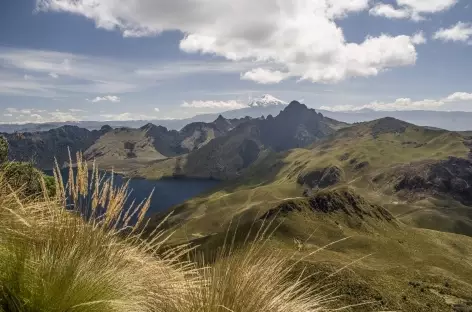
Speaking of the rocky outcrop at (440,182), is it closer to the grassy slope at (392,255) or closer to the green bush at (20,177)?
the grassy slope at (392,255)

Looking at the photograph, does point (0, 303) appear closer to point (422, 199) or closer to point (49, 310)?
point (49, 310)

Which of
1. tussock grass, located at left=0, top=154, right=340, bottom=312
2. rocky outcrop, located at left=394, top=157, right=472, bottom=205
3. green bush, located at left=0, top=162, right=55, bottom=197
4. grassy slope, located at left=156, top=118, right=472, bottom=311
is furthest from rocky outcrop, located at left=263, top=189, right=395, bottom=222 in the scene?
rocky outcrop, located at left=394, top=157, right=472, bottom=205

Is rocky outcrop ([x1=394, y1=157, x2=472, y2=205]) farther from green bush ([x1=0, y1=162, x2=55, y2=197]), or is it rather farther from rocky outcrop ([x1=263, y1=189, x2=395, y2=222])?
green bush ([x1=0, y1=162, x2=55, y2=197])

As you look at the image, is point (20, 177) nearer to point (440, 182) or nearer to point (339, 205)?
point (339, 205)

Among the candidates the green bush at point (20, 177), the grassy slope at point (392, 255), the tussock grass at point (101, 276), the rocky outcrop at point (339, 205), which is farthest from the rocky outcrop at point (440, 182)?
the tussock grass at point (101, 276)

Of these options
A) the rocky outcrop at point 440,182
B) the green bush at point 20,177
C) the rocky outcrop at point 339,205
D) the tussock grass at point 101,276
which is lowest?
the rocky outcrop at point 440,182

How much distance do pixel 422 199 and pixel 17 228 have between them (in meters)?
194

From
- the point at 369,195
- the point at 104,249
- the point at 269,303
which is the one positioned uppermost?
the point at 104,249

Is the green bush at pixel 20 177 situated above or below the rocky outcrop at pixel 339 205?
above

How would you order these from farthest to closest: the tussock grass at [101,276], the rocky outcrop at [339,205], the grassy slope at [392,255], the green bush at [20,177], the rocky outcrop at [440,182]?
the rocky outcrop at [440,182] → the rocky outcrop at [339,205] → the grassy slope at [392,255] → the green bush at [20,177] → the tussock grass at [101,276]

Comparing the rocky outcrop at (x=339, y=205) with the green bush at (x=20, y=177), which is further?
the rocky outcrop at (x=339, y=205)

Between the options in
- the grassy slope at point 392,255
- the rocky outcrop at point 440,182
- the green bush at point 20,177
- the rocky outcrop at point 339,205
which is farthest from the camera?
the rocky outcrop at point 440,182

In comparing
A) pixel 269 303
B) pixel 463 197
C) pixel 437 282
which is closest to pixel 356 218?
pixel 437 282

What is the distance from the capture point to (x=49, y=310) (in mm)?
3947
